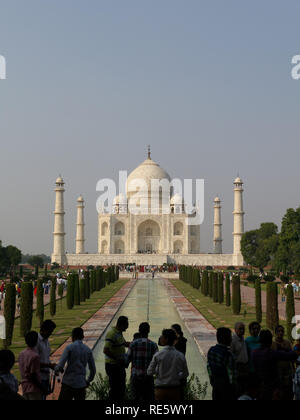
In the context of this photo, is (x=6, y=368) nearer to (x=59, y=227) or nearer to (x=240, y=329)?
(x=240, y=329)

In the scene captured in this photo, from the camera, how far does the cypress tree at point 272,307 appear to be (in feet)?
38.1

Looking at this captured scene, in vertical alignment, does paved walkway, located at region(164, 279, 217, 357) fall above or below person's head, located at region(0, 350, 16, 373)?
below

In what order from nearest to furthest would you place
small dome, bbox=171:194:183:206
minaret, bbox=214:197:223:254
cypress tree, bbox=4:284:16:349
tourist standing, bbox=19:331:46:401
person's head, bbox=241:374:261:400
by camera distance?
1. person's head, bbox=241:374:261:400
2. tourist standing, bbox=19:331:46:401
3. cypress tree, bbox=4:284:16:349
4. minaret, bbox=214:197:223:254
5. small dome, bbox=171:194:183:206

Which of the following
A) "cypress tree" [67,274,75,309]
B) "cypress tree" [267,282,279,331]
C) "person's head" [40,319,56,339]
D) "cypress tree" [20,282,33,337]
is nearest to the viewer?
"person's head" [40,319,56,339]

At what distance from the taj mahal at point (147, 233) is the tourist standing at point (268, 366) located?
137 feet

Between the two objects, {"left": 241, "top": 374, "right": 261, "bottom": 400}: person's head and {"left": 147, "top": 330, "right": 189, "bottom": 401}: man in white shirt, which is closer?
{"left": 241, "top": 374, "right": 261, "bottom": 400}: person's head

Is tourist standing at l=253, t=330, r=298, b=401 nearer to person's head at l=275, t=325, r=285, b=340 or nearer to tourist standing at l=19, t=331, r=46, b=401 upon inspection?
person's head at l=275, t=325, r=285, b=340

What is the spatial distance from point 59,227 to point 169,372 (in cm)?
4446

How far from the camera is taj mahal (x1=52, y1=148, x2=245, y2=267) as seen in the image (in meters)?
46.6

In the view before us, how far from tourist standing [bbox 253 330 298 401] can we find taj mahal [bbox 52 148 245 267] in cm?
4165

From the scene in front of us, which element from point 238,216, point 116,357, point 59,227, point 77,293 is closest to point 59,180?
point 59,227

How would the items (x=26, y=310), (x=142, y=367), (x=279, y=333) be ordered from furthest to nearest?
(x=26, y=310) < (x=279, y=333) < (x=142, y=367)

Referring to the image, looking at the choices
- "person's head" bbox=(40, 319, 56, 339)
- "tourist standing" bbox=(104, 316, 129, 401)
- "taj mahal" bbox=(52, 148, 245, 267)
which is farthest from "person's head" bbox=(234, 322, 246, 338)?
"taj mahal" bbox=(52, 148, 245, 267)

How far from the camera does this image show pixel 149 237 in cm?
5288
